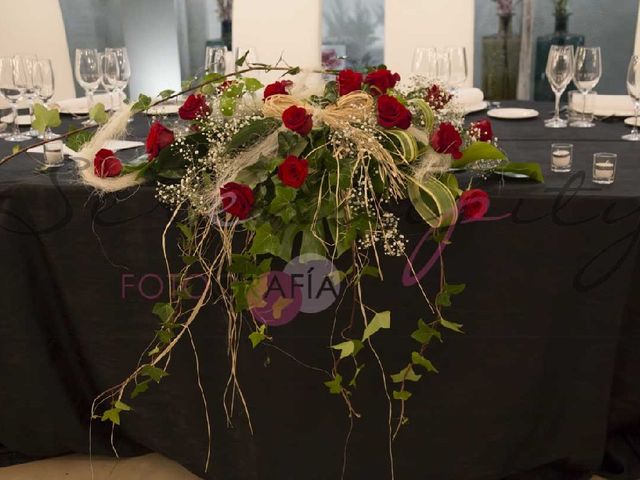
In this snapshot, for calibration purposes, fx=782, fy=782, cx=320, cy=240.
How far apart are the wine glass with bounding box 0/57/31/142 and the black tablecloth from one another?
1.01 feet

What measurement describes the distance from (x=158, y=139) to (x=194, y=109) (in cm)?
9

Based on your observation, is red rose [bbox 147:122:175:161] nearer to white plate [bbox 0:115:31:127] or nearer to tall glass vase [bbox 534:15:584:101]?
white plate [bbox 0:115:31:127]

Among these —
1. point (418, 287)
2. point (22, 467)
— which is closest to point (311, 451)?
point (418, 287)

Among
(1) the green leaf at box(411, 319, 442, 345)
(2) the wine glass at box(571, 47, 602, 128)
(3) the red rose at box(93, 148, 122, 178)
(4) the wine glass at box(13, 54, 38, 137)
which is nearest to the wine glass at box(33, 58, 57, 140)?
(4) the wine glass at box(13, 54, 38, 137)

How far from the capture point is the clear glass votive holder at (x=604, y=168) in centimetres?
130

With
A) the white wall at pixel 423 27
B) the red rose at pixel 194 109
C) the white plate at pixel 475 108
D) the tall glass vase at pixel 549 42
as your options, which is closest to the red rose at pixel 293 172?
the red rose at pixel 194 109

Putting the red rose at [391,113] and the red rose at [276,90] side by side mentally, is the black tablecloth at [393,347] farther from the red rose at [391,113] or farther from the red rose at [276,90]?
the red rose at [276,90]

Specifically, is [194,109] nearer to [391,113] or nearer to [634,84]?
[391,113]

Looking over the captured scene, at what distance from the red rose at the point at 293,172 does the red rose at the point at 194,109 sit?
270mm

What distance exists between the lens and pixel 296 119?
3.92ft

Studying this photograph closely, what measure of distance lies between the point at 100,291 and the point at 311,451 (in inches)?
19.5

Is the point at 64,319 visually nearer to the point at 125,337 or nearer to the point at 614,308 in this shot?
the point at 125,337

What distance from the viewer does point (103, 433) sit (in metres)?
1.66

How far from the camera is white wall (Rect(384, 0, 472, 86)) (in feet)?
8.86
